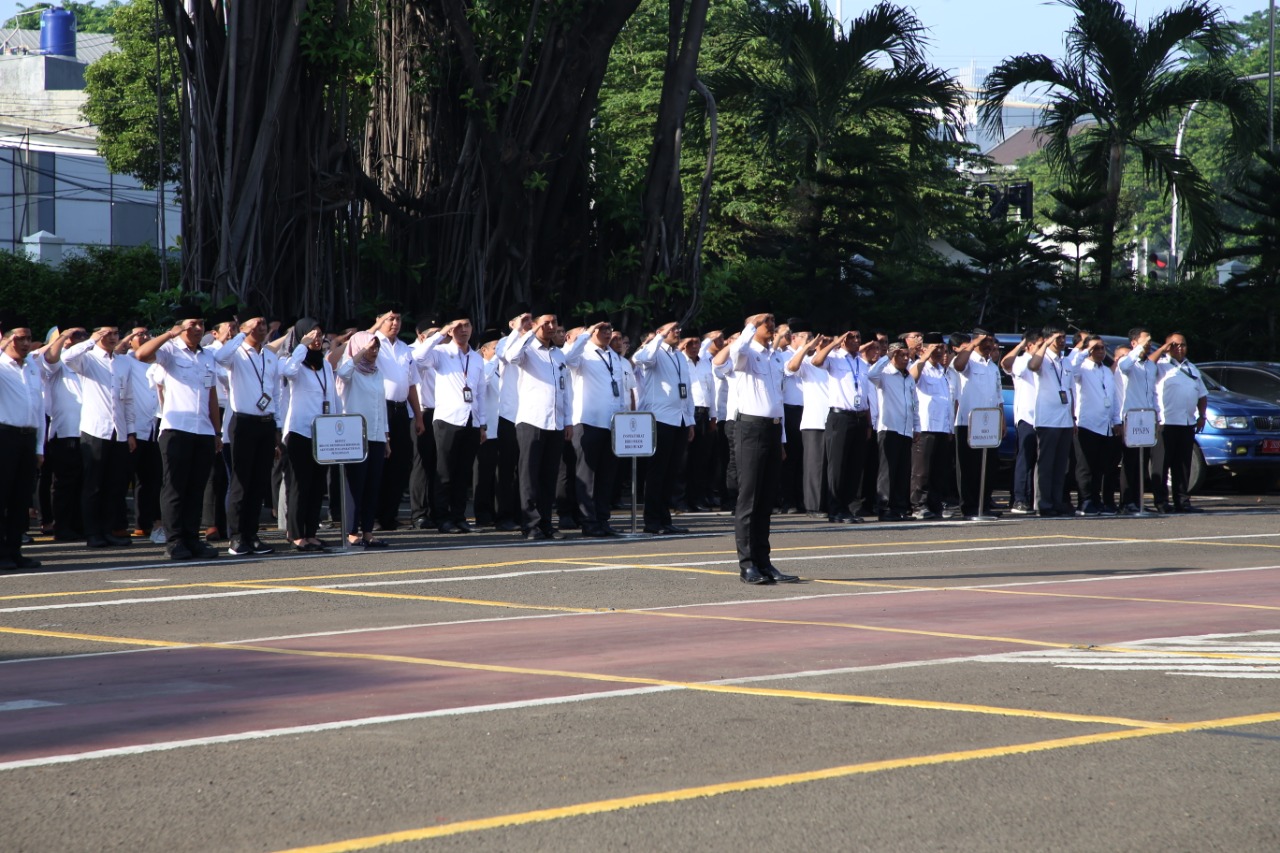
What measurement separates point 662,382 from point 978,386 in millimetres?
4163

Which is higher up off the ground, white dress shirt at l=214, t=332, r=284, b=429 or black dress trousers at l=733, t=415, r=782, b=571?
white dress shirt at l=214, t=332, r=284, b=429

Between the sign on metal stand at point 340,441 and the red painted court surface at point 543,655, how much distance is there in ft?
13.7

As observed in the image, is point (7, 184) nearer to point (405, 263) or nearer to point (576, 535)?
point (405, 263)

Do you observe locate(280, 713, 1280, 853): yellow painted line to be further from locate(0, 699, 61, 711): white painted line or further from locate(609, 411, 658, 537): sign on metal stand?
locate(609, 411, 658, 537): sign on metal stand

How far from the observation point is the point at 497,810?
580 centimetres

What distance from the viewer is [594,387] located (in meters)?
16.4

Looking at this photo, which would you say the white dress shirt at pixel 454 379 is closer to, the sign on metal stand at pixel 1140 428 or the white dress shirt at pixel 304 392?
the white dress shirt at pixel 304 392

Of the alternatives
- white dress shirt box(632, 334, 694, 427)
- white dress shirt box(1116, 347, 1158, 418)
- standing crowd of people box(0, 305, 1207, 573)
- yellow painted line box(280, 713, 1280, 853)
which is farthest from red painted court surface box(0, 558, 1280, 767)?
white dress shirt box(1116, 347, 1158, 418)

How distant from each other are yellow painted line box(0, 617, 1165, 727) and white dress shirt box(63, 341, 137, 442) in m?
5.24

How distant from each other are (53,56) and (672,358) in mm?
60364

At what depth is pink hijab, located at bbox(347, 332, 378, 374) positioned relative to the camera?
48.1 feet

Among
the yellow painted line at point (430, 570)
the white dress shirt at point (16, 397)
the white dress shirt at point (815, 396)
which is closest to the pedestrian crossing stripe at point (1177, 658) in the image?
the yellow painted line at point (430, 570)

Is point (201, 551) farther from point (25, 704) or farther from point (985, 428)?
point (985, 428)

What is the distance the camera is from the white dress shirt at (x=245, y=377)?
14.0 m
